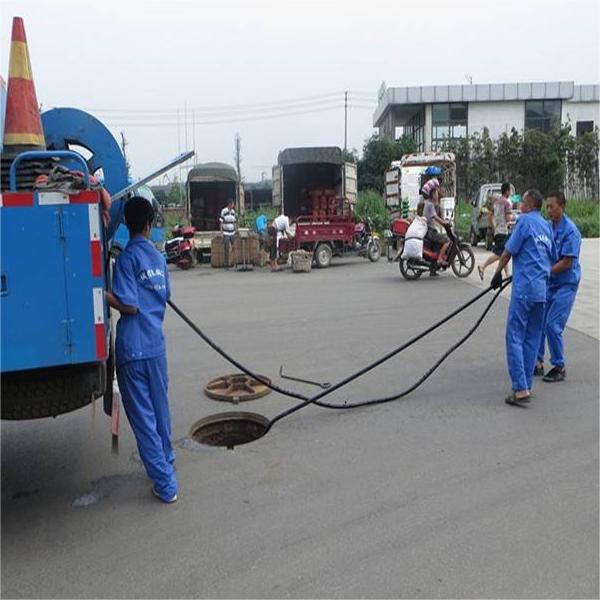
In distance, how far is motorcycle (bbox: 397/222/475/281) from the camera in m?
13.2

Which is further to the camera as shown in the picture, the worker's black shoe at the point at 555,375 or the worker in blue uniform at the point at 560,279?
the worker's black shoe at the point at 555,375

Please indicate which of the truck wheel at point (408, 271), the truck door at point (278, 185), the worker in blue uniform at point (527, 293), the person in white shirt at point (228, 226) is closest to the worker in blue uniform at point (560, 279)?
the worker in blue uniform at point (527, 293)

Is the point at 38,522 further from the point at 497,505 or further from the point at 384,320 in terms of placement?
the point at 384,320

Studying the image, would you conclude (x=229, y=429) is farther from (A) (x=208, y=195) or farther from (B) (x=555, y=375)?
(A) (x=208, y=195)

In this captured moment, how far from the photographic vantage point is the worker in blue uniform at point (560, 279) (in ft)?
19.2

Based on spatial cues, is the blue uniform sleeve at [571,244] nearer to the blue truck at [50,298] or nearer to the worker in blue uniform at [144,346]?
the worker in blue uniform at [144,346]

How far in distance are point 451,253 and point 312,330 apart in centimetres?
596

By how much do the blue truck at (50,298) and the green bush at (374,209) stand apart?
22048mm

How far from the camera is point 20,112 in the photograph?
11.6ft

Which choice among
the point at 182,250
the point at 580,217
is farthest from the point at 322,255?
the point at 580,217

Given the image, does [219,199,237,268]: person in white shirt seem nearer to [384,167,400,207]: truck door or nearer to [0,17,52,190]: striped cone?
[384,167,400,207]: truck door

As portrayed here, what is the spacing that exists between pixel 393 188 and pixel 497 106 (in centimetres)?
1873

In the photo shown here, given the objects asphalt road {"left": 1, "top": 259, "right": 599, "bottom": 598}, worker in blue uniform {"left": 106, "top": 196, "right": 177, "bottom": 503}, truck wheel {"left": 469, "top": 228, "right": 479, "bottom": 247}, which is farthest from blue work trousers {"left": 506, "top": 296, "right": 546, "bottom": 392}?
truck wheel {"left": 469, "top": 228, "right": 479, "bottom": 247}

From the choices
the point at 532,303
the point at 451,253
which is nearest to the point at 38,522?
the point at 532,303
